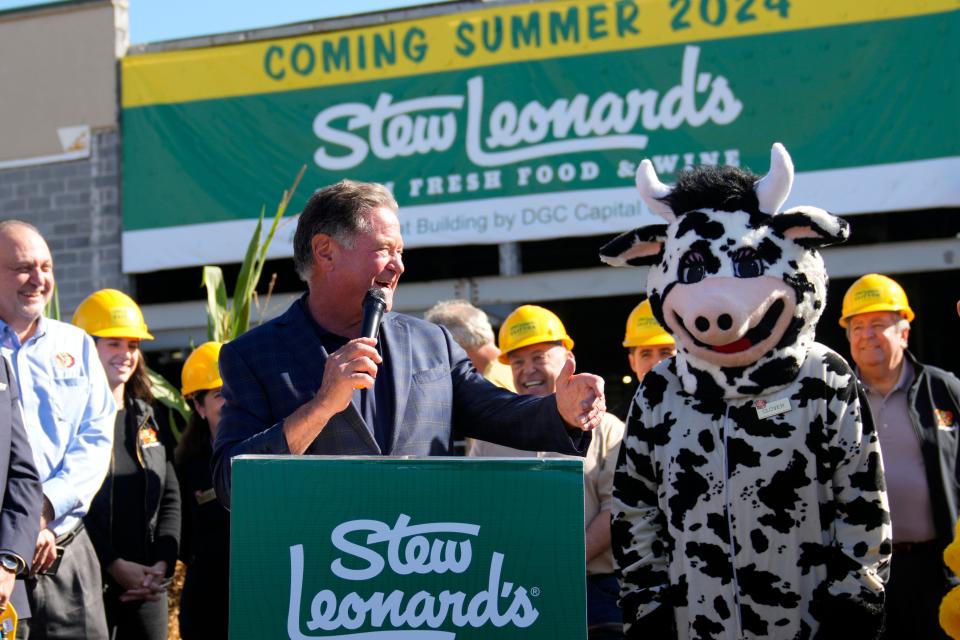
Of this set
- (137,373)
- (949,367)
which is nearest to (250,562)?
(137,373)

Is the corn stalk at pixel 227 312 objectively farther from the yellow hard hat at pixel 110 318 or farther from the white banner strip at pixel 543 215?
the yellow hard hat at pixel 110 318

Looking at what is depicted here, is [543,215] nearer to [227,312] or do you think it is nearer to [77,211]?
[227,312]

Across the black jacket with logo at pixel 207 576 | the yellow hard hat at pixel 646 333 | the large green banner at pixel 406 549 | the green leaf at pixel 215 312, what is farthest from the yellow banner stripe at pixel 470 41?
the large green banner at pixel 406 549

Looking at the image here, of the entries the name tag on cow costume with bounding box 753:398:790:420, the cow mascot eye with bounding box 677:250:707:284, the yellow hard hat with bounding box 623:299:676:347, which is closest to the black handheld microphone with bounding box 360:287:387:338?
the cow mascot eye with bounding box 677:250:707:284

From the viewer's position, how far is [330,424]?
2.63 metres

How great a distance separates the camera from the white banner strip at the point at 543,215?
332 inches

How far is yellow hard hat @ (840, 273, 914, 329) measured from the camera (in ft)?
16.4

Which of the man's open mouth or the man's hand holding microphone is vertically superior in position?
the man's open mouth

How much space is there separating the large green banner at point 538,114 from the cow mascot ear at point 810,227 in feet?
18.6

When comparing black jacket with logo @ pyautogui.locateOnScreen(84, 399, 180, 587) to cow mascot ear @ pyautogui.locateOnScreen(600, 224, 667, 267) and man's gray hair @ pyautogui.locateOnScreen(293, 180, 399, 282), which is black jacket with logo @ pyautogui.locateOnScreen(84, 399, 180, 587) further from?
cow mascot ear @ pyautogui.locateOnScreen(600, 224, 667, 267)

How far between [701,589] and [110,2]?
9.44m

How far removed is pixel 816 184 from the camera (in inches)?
339

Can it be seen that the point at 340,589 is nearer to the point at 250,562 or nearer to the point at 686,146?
the point at 250,562

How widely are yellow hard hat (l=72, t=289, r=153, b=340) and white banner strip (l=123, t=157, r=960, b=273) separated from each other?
203 cm
